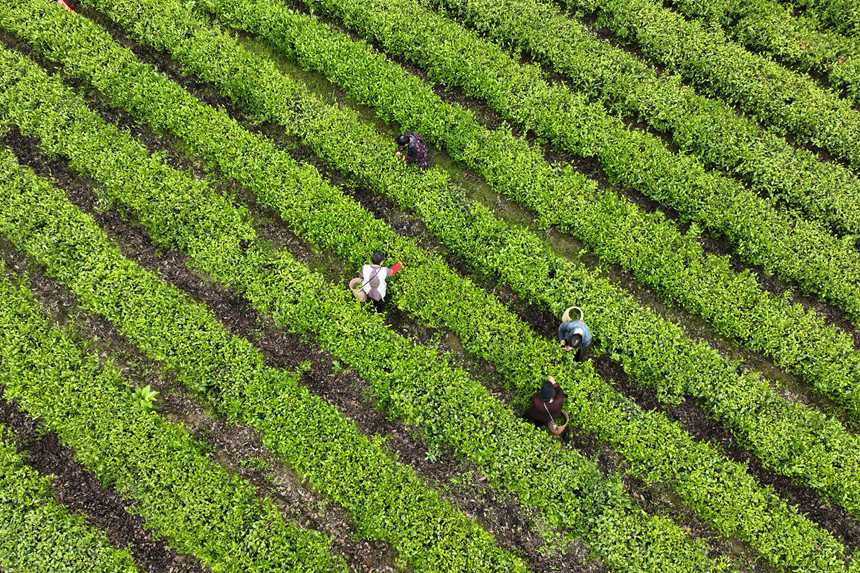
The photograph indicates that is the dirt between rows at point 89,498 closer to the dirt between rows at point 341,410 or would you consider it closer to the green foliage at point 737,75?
the dirt between rows at point 341,410

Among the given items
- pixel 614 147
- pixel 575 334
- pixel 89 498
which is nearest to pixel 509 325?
pixel 575 334

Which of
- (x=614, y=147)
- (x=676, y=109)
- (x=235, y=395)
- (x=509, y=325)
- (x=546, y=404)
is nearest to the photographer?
(x=546, y=404)

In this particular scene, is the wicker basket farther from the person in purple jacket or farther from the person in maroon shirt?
the person in maroon shirt

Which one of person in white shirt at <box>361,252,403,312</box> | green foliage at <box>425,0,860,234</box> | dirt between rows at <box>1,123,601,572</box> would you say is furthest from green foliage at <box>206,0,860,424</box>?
dirt between rows at <box>1,123,601,572</box>

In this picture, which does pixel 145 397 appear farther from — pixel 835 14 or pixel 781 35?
pixel 835 14

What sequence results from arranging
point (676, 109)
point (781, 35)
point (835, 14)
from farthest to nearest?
point (835, 14) → point (781, 35) → point (676, 109)

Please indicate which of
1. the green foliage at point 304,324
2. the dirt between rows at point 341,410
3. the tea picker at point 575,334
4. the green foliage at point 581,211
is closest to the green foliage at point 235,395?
the green foliage at point 304,324

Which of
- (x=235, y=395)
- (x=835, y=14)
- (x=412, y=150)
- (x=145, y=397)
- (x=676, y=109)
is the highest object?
(x=835, y=14)

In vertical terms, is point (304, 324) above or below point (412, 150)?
below

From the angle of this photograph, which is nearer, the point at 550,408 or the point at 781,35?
the point at 550,408
